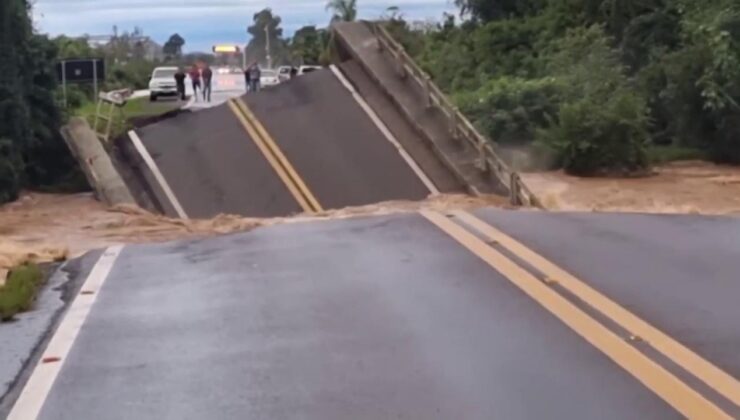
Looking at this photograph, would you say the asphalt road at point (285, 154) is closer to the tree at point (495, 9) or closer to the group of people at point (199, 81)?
the tree at point (495, 9)

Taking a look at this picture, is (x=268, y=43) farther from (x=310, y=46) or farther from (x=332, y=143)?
(x=332, y=143)

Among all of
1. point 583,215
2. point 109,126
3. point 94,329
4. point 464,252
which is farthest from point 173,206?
point 94,329

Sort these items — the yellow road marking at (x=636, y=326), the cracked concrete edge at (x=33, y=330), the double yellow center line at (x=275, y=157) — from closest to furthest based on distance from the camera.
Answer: the yellow road marking at (x=636, y=326) < the cracked concrete edge at (x=33, y=330) < the double yellow center line at (x=275, y=157)

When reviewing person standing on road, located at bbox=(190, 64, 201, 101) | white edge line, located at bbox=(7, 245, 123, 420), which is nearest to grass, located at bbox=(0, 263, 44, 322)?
white edge line, located at bbox=(7, 245, 123, 420)

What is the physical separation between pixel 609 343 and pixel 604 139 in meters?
24.2

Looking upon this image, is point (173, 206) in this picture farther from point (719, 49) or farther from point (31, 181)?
point (719, 49)

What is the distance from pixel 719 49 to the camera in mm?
33156

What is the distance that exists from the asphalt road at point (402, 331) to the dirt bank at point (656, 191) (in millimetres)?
10018

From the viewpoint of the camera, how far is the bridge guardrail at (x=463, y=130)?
22500 mm

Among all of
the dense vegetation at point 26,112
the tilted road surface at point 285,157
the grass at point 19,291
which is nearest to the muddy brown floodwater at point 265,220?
the dense vegetation at point 26,112

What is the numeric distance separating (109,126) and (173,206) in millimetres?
4198

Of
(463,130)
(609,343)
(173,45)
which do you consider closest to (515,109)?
(463,130)

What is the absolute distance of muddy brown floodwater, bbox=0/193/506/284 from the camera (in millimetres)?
18109

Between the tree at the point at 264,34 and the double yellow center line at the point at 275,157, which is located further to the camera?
the tree at the point at 264,34
